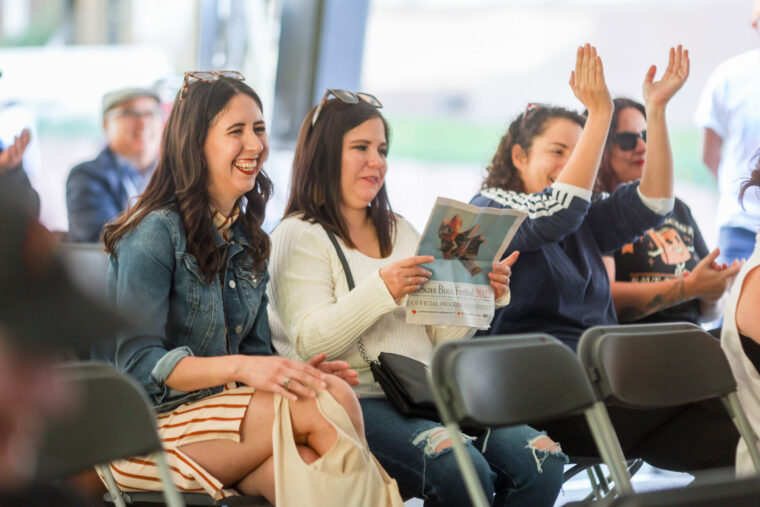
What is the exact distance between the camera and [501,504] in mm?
2156

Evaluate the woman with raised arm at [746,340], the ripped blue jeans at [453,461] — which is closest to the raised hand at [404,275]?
the ripped blue jeans at [453,461]

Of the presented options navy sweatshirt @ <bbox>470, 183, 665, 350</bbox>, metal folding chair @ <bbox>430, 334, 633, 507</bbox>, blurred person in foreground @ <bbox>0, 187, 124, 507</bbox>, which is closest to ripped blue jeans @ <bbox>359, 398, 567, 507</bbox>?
metal folding chair @ <bbox>430, 334, 633, 507</bbox>

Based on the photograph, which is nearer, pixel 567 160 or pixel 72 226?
pixel 567 160

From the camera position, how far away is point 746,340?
6.69 ft

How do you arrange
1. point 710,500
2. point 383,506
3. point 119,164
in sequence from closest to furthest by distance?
point 710,500, point 383,506, point 119,164

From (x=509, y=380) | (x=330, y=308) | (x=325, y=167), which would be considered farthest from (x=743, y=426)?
(x=325, y=167)

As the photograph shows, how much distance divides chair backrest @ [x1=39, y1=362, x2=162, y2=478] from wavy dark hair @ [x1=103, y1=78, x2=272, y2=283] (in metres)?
0.56

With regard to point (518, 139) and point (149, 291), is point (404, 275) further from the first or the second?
point (518, 139)

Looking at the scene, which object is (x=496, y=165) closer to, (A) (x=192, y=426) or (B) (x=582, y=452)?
(B) (x=582, y=452)

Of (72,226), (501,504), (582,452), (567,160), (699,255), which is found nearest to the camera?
(501,504)

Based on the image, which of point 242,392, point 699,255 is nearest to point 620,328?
point 242,392

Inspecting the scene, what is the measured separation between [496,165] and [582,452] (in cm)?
110

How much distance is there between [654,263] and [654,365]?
1.20 metres

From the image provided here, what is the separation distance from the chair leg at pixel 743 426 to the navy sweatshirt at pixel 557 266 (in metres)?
0.57
